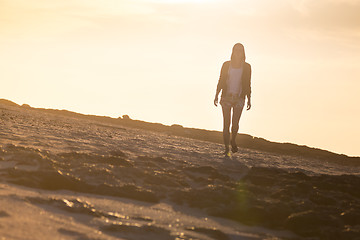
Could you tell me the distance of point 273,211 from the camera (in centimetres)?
582

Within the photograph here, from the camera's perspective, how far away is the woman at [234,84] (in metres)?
11.0

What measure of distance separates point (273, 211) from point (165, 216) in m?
1.25

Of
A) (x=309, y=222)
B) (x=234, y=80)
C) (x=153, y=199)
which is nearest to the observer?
(x=309, y=222)

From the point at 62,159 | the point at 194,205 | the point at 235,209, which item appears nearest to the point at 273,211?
the point at 235,209

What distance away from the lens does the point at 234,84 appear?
1100 centimetres

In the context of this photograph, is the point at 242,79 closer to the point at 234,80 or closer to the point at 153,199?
the point at 234,80

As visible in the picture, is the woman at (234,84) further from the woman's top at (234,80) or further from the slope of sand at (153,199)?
the slope of sand at (153,199)

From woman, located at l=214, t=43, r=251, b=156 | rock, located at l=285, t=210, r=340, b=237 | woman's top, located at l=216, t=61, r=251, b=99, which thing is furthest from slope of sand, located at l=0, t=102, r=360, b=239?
woman's top, located at l=216, t=61, r=251, b=99

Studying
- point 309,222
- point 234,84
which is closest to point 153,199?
point 309,222

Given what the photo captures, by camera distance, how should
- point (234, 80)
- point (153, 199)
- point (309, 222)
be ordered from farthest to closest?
point (234, 80), point (153, 199), point (309, 222)

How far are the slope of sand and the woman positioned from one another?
2.75 meters

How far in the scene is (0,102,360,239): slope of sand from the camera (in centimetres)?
468

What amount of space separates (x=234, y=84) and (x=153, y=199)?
5.46 metres

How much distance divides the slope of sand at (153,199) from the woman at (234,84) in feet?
9.03
